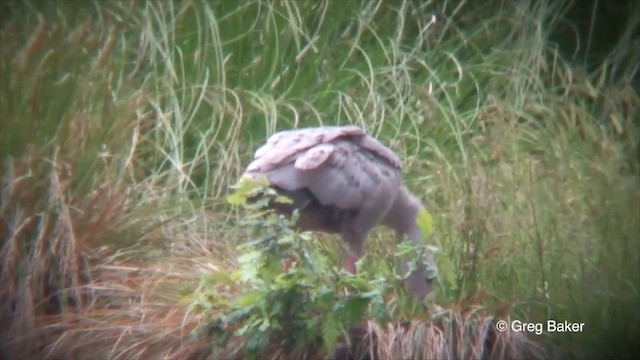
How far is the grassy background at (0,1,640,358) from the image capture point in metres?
6.27

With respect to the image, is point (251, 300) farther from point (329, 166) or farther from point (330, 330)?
point (329, 166)

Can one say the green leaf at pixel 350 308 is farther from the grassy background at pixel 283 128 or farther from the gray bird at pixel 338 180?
the grassy background at pixel 283 128

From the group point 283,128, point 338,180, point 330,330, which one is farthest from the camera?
point 283,128

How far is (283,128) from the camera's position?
8.24m

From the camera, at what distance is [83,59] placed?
24.9 feet

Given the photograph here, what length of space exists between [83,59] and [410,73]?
6.94ft

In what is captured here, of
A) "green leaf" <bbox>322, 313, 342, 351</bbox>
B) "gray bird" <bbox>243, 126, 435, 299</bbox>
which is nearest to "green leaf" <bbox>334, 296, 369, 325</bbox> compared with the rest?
"green leaf" <bbox>322, 313, 342, 351</bbox>

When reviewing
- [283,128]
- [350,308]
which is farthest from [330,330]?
[283,128]

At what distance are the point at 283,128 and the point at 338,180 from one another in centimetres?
234

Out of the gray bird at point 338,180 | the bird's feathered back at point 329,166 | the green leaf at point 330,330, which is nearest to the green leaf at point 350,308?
the green leaf at point 330,330

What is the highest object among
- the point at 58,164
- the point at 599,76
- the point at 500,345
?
the point at 58,164

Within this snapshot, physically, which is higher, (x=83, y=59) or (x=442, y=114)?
(x=83, y=59)

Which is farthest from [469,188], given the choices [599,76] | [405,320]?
[599,76]

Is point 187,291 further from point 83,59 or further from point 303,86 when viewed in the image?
point 303,86
